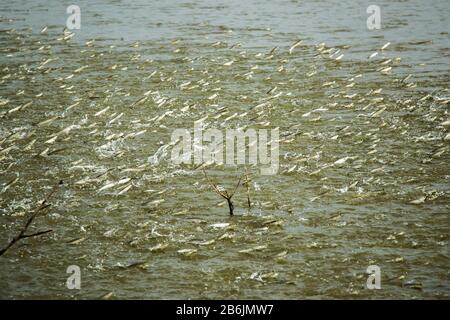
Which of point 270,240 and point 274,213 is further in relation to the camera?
point 274,213

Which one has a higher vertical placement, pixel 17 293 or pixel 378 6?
pixel 378 6

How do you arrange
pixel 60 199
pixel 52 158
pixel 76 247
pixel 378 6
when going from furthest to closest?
pixel 378 6
pixel 52 158
pixel 60 199
pixel 76 247

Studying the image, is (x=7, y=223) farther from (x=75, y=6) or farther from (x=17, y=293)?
(x=75, y=6)

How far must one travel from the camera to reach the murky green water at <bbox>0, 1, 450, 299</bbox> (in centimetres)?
493

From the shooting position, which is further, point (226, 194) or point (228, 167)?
point (228, 167)

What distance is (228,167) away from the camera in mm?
7078

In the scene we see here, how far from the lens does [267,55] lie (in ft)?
39.5

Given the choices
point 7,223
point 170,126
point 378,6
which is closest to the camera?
point 7,223

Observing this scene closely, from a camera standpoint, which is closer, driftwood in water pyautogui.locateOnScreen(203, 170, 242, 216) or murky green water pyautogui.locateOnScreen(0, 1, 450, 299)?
murky green water pyautogui.locateOnScreen(0, 1, 450, 299)

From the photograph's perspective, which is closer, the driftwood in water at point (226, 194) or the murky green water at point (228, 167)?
the murky green water at point (228, 167)

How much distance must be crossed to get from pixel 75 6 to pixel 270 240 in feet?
48.5

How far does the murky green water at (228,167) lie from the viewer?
16.2 feet
